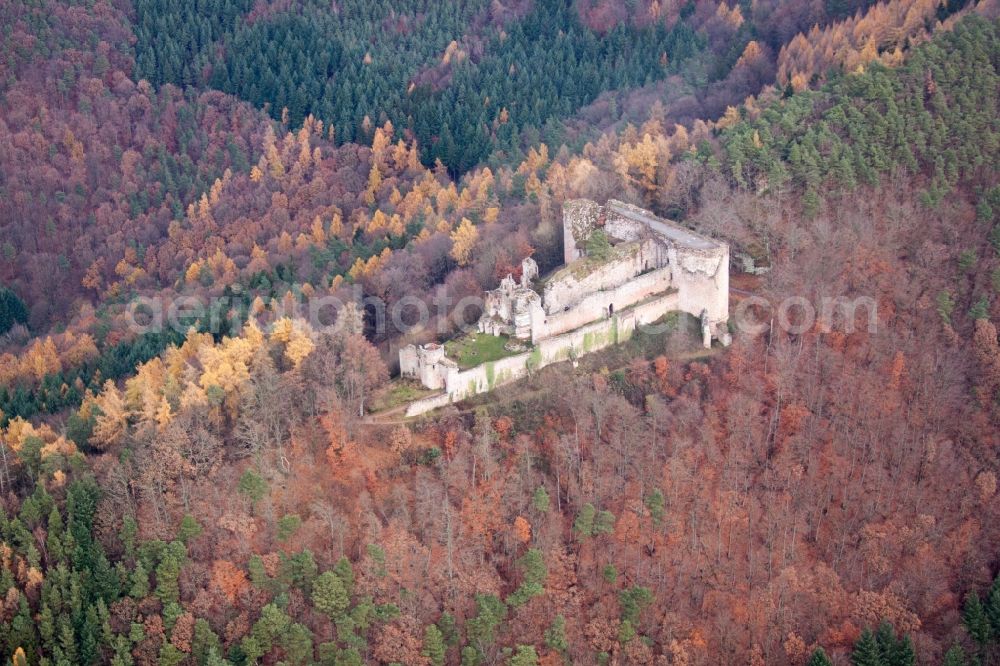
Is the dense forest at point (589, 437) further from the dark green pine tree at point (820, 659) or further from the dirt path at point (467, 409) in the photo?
→ the dark green pine tree at point (820, 659)

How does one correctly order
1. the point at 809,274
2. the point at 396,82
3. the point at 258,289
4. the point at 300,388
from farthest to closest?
1. the point at 396,82
2. the point at 258,289
3. the point at 809,274
4. the point at 300,388

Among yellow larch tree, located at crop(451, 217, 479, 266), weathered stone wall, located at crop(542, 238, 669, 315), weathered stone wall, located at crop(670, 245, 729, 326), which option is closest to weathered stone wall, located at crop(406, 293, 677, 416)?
weathered stone wall, located at crop(670, 245, 729, 326)

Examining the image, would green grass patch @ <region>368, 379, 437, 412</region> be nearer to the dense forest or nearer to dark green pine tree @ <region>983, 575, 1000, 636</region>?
the dense forest

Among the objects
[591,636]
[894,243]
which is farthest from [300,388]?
[894,243]

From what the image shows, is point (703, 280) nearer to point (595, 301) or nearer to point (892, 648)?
point (595, 301)

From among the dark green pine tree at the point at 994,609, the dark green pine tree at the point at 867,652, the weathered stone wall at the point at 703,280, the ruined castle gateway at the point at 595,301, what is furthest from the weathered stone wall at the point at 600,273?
the dark green pine tree at the point at 994,609

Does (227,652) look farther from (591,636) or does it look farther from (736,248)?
(736,248)
